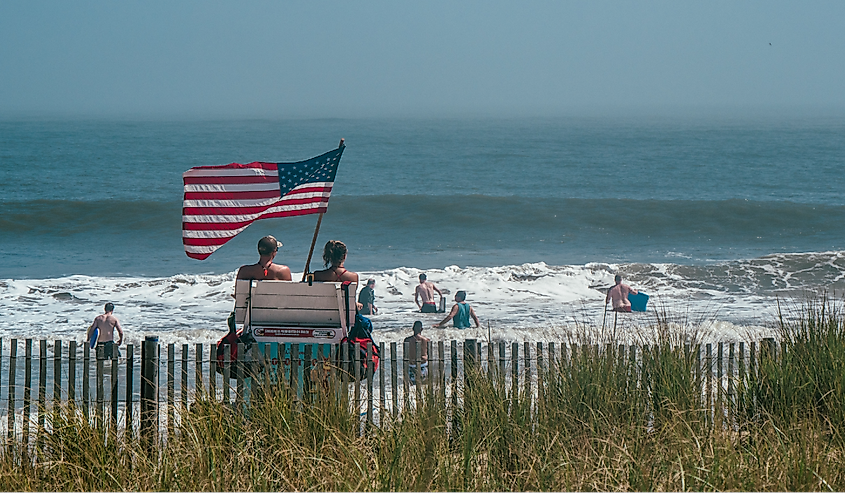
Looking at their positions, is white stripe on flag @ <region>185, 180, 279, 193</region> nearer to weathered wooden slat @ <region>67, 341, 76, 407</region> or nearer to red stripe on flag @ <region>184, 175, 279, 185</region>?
red stripe on flag @ <region>184, 175, 279, 185</region>

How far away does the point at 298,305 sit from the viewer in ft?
22.1

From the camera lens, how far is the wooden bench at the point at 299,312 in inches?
264

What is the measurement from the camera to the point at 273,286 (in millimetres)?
6676

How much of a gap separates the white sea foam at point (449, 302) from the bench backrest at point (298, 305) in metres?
7.92

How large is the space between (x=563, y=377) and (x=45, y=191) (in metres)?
49.6

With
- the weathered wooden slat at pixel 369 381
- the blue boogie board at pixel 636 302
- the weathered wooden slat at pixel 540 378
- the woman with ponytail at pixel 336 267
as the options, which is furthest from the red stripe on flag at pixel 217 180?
the blue boogie board at pixel 636 302

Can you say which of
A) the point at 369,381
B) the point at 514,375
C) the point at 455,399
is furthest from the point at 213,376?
the point at 514,375

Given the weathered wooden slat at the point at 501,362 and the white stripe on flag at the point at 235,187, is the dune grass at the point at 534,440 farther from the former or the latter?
the white stripe on flag at the point at 235,187

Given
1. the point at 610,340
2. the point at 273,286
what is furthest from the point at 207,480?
the point at 610,340

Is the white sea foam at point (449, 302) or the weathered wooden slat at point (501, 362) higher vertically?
the weathered wooden slat at point (501, 362)

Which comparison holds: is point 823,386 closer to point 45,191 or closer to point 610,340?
point 610,340

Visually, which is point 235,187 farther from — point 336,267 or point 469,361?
point 469,361

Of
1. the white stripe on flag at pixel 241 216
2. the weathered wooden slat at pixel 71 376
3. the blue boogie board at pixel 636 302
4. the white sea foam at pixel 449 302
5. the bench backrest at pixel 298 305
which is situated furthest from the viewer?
the blue boogie board at pixel 636 302

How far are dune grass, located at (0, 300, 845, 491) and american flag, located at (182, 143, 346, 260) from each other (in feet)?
7.62
